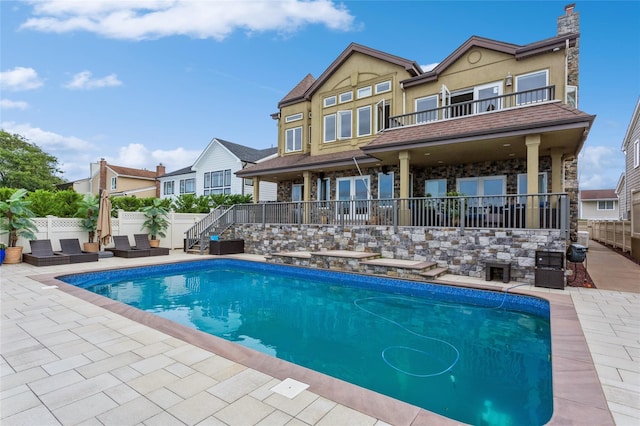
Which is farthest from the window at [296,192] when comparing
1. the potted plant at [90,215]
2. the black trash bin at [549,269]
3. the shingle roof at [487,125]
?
the black trash bin at [549,269]

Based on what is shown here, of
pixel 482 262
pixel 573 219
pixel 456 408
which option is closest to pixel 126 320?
pixel 456 408

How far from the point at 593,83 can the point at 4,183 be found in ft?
146

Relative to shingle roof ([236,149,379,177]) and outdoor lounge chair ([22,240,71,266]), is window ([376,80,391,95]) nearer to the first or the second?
shingle roof ([236,149,379,177])

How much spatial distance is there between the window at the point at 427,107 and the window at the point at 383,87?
61.6 inches

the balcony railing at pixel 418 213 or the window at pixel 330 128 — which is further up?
the window at pixel 330 128

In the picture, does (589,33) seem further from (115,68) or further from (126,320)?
(115,68)

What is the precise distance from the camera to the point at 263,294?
856cm

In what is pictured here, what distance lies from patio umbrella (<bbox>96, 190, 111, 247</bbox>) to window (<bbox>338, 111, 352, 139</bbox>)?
10.3 metres

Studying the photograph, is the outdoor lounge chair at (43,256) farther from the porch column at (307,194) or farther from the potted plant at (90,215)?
the porch column at (307,194)

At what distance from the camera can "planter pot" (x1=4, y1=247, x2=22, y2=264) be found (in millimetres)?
11016

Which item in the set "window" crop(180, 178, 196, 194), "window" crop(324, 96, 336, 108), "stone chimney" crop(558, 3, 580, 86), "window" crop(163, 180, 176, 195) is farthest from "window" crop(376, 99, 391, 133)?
"window" crop(163, 180, 176, 195)

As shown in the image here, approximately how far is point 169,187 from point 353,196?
19537 millimetres

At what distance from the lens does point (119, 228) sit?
14.7 metres

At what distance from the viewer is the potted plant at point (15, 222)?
10.9m
